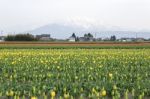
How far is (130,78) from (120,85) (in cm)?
185

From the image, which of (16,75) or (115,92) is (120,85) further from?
(16,75)

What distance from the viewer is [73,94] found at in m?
9.48

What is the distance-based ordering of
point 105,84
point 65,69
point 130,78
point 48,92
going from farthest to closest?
point 65,69
point 130,78
point 105,84
point 48,92

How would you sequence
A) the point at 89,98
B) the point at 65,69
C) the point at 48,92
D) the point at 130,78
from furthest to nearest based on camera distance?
1. the point at 65,69
2. the point at 130,78
3. the point at 48,92
4. the point at 89,98

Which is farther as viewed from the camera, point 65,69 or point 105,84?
point 65,69

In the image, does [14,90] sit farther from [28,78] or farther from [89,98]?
[28,78]

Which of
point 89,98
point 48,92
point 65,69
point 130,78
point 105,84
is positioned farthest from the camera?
point 65,69

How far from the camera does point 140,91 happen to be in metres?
9.61

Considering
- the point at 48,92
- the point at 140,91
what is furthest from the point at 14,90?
the point at 140,91

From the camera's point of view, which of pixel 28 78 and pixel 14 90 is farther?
pixel 28 78

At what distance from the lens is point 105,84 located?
34.4 ft

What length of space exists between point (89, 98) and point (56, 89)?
120 centimetres

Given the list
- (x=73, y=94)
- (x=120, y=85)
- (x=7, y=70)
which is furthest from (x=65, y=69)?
(x=73, y=94)

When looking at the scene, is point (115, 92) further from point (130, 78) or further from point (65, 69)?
point (65, 69)
